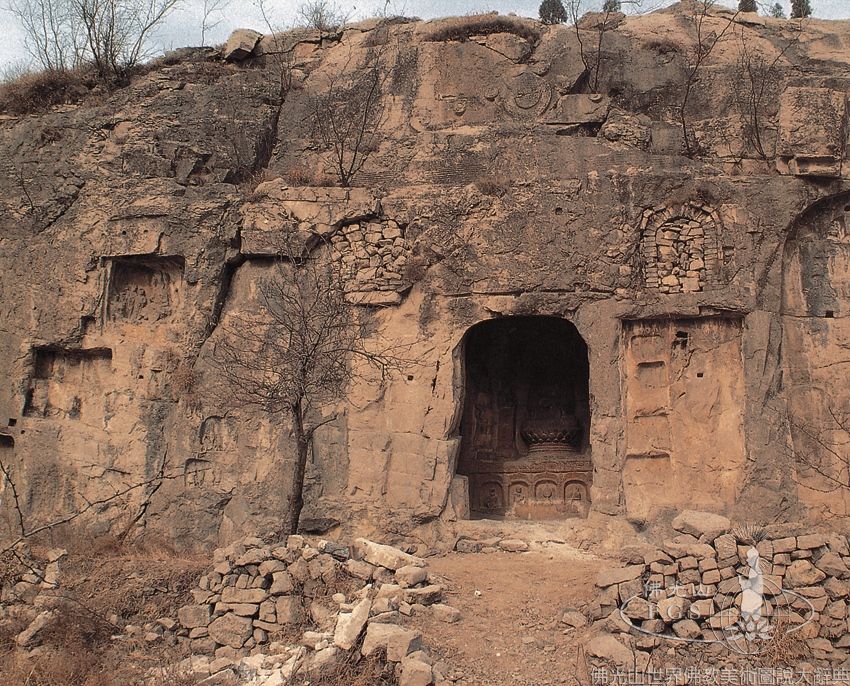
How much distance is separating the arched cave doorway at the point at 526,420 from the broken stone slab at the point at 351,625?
4766 millimetres

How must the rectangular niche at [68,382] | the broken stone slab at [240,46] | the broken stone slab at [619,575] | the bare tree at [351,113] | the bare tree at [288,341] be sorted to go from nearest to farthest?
the broken stone slab at [619,575]
the bare tree at [288,341]
the rectangular niche at [68,382]
the bare tree at [351,113]
the broken stone slab at [240,46]

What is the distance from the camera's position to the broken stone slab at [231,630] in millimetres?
7023

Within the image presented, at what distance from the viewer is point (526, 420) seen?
12102 millimetres

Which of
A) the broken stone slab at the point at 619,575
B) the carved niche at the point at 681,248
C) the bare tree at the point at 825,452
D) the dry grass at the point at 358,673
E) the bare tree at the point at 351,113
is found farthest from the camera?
the bare tree at the point at 351,113

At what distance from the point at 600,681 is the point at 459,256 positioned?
5.39 meters

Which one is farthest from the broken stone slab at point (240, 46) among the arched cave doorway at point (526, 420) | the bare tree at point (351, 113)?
the arched cave doorway at point (526, 420)

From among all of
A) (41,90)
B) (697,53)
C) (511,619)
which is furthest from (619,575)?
(41,90)

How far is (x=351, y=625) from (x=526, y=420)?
6058 millimetres

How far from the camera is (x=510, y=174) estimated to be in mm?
10750

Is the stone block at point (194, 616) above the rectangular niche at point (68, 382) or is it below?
below

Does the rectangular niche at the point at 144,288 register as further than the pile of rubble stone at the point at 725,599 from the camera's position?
Yes

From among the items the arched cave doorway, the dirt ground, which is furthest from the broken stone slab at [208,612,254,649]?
the arched cave doorway

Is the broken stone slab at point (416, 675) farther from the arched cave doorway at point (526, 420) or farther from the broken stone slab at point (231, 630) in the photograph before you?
the arched cave doorway at point (526, 420)

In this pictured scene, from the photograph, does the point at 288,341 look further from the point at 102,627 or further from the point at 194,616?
the point at 102,627
